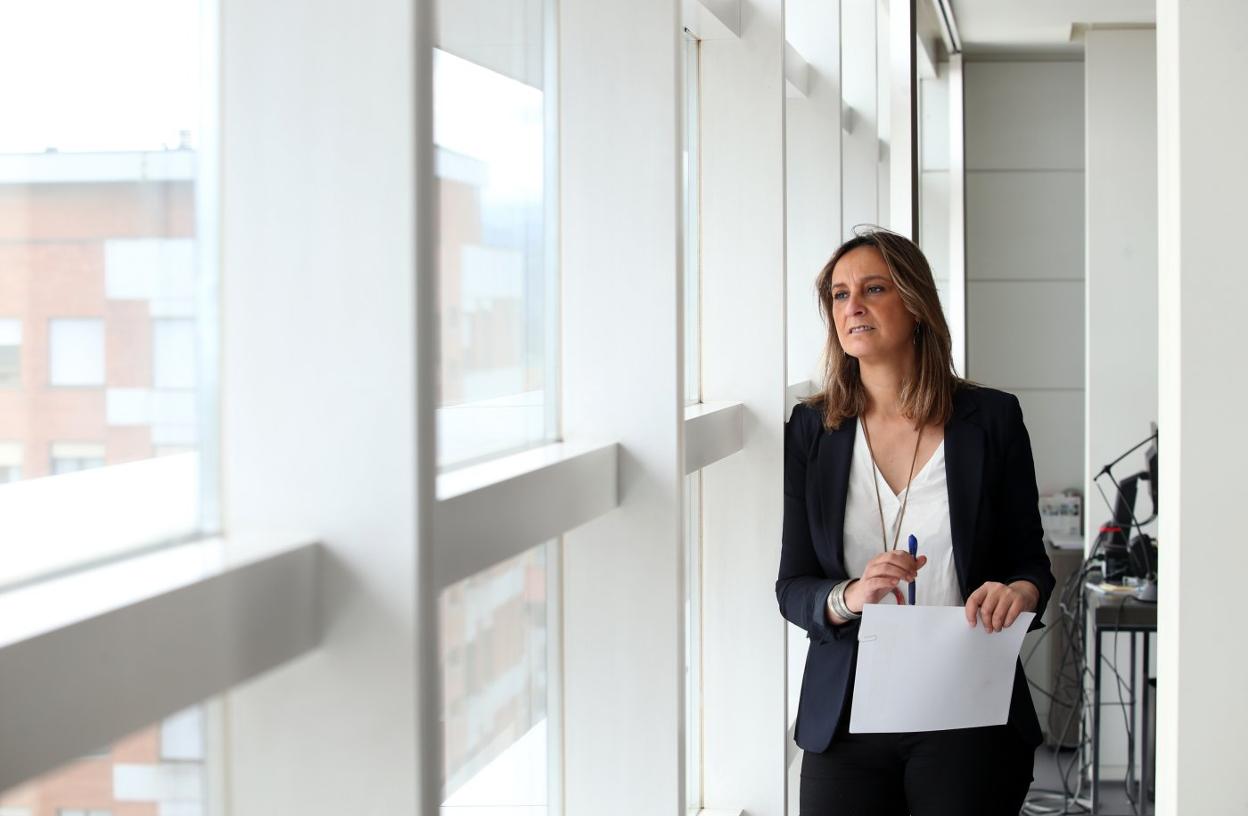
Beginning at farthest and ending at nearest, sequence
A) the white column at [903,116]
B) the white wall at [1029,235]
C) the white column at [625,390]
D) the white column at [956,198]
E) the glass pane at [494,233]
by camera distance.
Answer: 1. the white wall at [1029,235]
2. the white column at [956,198]
3. the white column at [903,116]
4. the white column at [625,390]
5. the glass pane at [494,233]

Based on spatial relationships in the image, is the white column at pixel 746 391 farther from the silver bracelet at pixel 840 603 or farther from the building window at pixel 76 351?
the building window at pixel 76 351

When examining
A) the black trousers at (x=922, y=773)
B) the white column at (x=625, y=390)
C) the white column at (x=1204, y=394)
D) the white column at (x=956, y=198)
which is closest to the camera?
the white column at (x=625, y=390)

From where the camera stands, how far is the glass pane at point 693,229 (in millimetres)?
2729

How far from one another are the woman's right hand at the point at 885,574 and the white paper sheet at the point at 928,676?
0.06 meters

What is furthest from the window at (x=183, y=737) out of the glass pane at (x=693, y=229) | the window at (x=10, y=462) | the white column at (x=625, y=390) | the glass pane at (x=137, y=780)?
the glass pane at (x=693, y=229)

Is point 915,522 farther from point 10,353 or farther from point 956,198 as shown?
point 956,198

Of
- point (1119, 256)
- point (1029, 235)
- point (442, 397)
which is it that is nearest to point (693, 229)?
point (442, 397)

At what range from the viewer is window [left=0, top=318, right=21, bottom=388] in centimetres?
83

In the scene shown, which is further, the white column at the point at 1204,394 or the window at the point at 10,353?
the white column at the point at 1204,394

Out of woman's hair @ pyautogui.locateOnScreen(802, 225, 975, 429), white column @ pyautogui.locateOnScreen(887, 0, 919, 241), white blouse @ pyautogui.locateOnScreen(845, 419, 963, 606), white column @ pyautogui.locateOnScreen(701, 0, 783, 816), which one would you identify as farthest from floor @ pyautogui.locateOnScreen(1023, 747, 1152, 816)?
woman's hair @ pyautogui.locateOnScreen(802, 225, 975, 429)

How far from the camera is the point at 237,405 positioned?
3.33ft

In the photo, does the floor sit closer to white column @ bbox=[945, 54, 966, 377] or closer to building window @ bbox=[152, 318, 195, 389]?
white column @ bbox=[945, 54, 966, 377]

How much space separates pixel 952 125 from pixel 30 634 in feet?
22.6

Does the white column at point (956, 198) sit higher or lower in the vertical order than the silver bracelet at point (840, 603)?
higher
